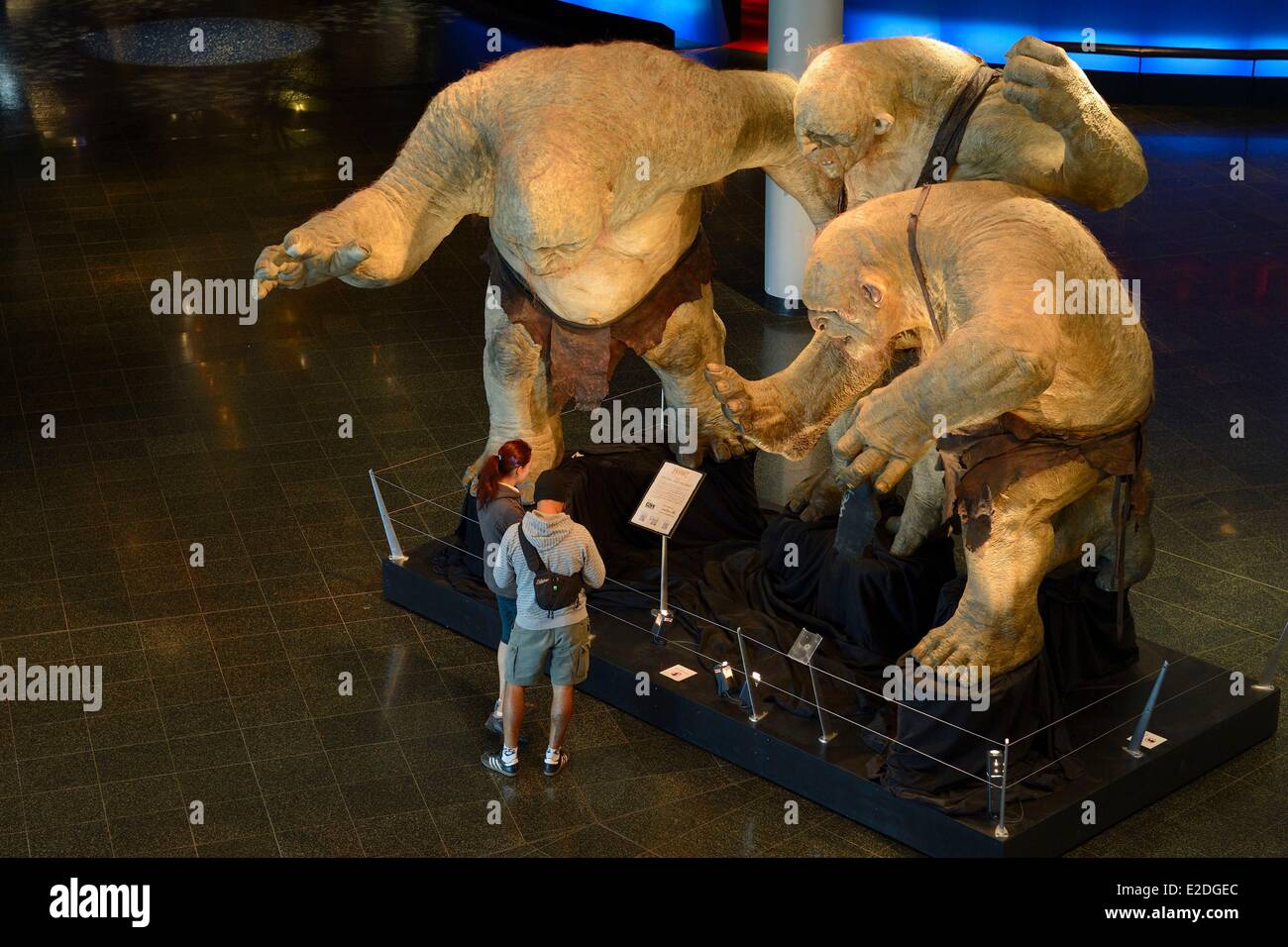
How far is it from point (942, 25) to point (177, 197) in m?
5.99

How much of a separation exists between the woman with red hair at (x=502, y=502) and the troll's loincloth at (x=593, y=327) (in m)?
0.42

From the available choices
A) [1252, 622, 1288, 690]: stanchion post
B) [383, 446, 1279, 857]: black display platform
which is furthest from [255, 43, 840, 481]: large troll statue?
[1252, 622, 1288, 690]: stanchion post

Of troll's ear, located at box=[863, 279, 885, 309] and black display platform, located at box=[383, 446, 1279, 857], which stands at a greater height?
troll's ear, located at box=[863, 279, 885, 309]

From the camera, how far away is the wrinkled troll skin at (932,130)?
505 cm

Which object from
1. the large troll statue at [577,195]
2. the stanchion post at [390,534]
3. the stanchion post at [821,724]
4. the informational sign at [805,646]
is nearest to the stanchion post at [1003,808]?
the stanchion post at [821,724]

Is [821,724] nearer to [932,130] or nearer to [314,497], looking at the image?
[932,130]

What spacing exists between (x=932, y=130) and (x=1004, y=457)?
1013 millimetres

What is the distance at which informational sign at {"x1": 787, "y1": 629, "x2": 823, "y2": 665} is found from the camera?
610 cm

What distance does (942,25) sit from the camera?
45.3 feet

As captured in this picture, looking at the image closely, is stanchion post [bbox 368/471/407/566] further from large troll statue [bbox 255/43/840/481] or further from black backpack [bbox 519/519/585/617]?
black backpack [bbox 519/519/585/617]

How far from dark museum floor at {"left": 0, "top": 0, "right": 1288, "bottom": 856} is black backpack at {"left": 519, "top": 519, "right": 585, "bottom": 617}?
68cm

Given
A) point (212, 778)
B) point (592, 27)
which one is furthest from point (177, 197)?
point (212, 778)

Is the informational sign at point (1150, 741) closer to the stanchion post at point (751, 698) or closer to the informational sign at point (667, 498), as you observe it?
the stanchion post at point (751, 698)

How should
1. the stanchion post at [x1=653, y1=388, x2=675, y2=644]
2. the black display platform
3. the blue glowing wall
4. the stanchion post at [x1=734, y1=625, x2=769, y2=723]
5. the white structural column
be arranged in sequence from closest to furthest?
1. the black display platform
2. the stanchion post at [x1=734, y1=625, x2=769, y2=723]
3. the stanchion post at [x1=653, y1=388, x2=675, y2=644]
4. the white structural column
5. the blue glowing wall
